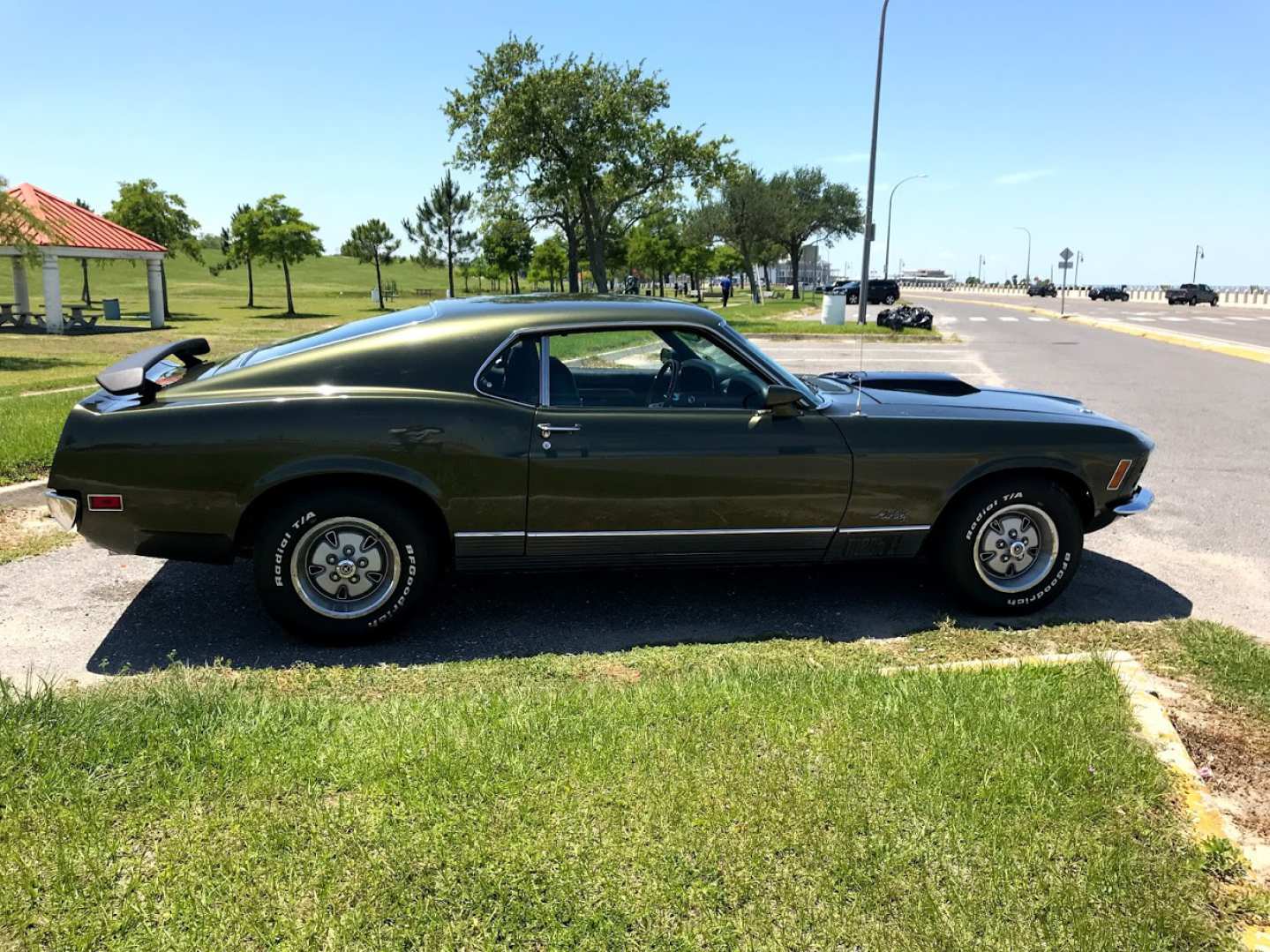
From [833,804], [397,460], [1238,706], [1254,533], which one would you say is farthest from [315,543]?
[1254,533]

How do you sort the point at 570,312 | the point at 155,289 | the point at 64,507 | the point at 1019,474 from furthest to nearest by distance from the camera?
the point at 155,289, the point at 1019,474, the point at 570,312, the point at 64,507

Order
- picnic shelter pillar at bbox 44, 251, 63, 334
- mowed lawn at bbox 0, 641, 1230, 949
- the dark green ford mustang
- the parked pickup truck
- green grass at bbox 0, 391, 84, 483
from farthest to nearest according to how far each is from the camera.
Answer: the parked pickup truck, picnic shelter pillar at bbox 44, 251, 63, 334, green grass at bbox 0, 391, 84, 483, the dark green ford mustang, mowed lawn at bbox 0, 641, 1230, 949

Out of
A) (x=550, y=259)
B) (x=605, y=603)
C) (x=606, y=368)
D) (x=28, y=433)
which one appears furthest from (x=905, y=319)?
(x=550, y=259)

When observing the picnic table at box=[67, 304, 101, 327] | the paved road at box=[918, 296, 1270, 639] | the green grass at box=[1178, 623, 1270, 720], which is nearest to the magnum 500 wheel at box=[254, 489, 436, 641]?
the green grass at box=[1178, 623, 1270, 720]

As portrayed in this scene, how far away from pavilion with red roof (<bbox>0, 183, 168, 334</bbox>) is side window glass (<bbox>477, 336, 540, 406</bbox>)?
28.7 metres

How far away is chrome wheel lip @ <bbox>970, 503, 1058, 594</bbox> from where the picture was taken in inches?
178

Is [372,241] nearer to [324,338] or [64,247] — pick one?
[64,247]

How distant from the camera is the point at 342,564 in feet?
13.5

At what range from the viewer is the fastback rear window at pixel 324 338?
4254 mm

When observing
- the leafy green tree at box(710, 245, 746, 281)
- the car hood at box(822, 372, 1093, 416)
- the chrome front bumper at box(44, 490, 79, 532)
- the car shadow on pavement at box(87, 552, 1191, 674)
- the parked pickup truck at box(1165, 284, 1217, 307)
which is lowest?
the car shadow on pavement at box(87, 552, 1191, 674)

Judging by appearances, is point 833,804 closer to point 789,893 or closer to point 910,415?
point 789,893

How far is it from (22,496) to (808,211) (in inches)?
2693

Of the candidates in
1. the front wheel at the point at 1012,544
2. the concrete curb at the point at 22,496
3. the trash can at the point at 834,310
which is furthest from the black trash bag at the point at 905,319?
→ the concrete curb at the point at 22,496

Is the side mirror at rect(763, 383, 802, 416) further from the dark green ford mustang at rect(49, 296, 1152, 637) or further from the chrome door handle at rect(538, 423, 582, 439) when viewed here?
the chrome door handle at rect(538, 423, 582, 439)
